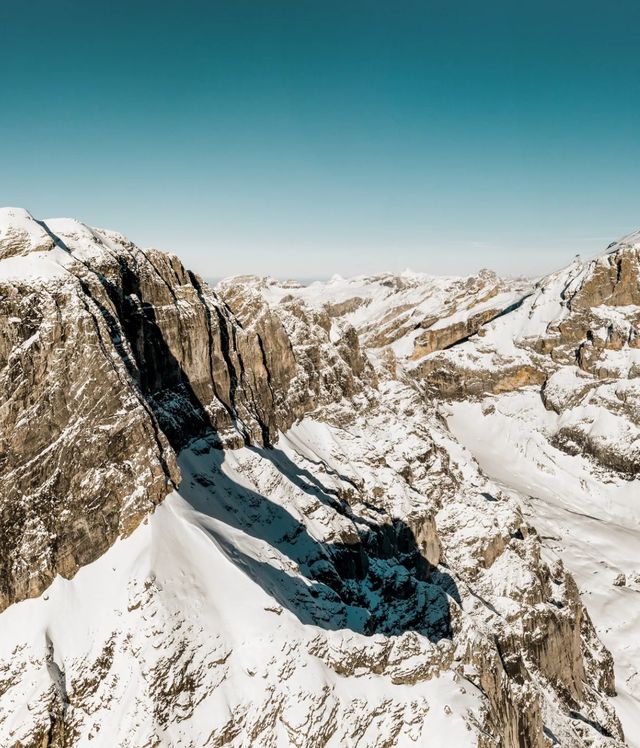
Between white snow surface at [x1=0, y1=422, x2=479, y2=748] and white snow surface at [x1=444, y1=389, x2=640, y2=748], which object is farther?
white snow surface at [x1=444, y1=389, x2=640, y2=748]

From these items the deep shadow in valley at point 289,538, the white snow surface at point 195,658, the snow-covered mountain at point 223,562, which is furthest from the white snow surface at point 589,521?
the white snow surface at point 195,658

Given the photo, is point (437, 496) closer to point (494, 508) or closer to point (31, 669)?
point (494, 508)

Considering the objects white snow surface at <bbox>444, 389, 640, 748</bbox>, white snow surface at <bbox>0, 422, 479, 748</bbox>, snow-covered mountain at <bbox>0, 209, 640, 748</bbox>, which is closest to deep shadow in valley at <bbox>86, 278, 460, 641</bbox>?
snow-covered mountain at <bbox>0, 209, 640, 748</bbox>

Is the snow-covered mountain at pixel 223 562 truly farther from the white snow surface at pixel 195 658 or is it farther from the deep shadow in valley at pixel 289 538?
the deep shadow in valley at pixel 289 538

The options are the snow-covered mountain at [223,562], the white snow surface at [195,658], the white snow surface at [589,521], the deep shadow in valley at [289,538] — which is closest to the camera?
the white snow surface at [195,658]

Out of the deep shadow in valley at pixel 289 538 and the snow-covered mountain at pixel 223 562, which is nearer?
the snow-covered mountain at pixel 223 562

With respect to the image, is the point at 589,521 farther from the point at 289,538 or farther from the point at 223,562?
the point at 223,562

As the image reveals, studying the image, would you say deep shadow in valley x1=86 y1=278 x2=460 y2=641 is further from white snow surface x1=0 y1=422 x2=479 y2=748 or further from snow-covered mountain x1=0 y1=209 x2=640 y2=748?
white snow surface x1=0 y1=422 x2=479 y2=748

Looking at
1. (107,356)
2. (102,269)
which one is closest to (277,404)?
(102,269)
